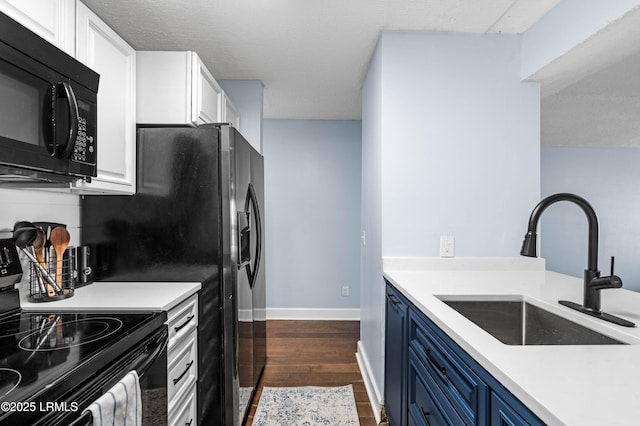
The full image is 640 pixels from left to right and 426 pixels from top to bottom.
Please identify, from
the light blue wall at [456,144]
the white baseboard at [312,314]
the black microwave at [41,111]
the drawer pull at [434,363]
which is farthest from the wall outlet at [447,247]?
the white baseboard at [312,314]

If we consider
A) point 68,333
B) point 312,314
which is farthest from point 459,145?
point 312,314

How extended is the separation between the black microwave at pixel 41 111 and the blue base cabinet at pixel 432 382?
1.39m

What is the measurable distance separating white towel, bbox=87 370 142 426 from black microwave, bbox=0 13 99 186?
70cm

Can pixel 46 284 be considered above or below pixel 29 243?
below

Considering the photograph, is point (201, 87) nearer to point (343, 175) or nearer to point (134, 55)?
point (134, 55)

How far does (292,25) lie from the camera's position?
208cm

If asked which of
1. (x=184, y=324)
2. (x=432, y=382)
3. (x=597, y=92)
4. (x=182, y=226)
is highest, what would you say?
(x=597, y=92)

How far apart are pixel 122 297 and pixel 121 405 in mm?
623

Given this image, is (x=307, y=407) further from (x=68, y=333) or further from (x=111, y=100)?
(x=111, y=100)

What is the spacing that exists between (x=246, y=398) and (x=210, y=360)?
1.71 ft

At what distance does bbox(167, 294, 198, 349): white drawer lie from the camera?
1.47 m

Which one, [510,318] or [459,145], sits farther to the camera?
[459,145]

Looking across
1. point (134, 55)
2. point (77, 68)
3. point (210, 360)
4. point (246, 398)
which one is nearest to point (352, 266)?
point (246, 398)

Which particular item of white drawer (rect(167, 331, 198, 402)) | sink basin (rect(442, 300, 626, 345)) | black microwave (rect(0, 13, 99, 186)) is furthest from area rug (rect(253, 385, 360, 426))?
black microwave (rect(0, 13, 99, 186))
